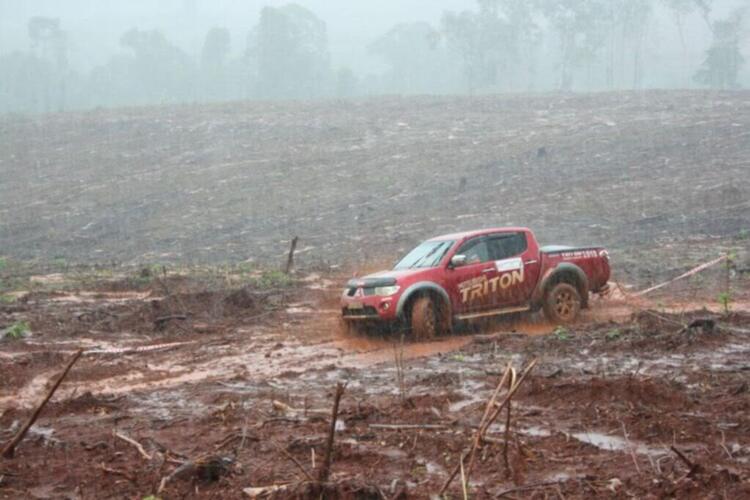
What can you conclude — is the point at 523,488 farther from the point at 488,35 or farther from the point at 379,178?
the point at 488,35

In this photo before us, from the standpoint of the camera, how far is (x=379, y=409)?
7.62 meters

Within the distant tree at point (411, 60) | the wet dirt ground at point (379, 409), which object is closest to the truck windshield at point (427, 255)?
the wet dirt ground at point (379, 409)

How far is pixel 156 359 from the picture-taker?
1226 cm

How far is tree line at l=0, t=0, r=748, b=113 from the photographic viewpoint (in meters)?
88.5

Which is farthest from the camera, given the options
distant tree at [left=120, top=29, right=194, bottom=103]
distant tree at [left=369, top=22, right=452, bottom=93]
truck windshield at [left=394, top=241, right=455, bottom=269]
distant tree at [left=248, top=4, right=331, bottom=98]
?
distant tree at [left=369, top=22, right=452, bottom=93]

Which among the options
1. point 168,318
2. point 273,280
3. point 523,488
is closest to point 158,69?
point 273,280

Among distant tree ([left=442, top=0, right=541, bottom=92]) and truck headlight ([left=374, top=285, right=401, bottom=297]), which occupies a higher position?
distant tree ([left=442, top=0, right=541, bottom=92])

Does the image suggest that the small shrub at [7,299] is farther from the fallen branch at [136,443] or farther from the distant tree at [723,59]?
the distant tree at [723,59]

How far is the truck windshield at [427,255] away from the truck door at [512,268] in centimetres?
78

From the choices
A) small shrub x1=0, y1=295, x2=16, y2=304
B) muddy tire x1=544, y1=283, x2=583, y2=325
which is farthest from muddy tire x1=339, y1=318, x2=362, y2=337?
small shrub x1=0, y1=295, x2=16, y2=304

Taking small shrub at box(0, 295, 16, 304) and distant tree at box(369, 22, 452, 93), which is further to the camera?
distant tree at box(369, 22, 452, 93)

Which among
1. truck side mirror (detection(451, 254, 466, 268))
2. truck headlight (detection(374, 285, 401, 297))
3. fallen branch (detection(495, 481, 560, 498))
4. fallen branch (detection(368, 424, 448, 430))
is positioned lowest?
→ fallen branch (detection(368, 424, 448, 430))

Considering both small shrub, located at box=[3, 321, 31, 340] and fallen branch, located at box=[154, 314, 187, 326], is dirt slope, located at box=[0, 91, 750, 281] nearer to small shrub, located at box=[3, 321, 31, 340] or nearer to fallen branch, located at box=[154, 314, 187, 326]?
fallen branch, located at box=[154, 314, 187, 326]

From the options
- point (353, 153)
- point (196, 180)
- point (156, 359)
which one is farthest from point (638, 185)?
point (156, 359)
